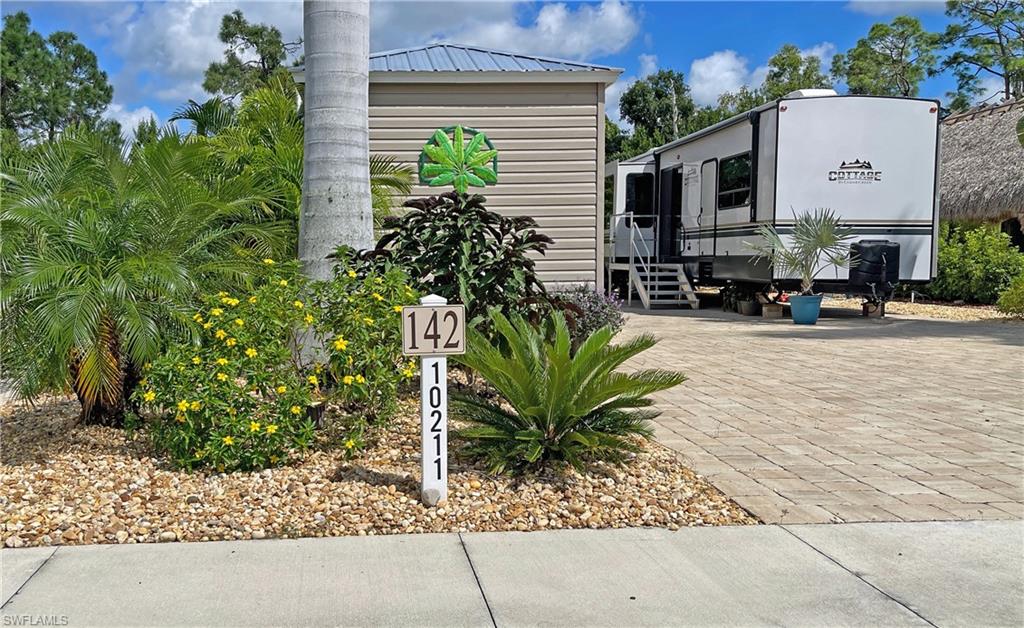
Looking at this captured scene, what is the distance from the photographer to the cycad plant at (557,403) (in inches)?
207

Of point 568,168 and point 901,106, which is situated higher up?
point 901,106

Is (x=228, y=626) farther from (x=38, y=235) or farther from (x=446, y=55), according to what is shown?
(x=446, y=55)

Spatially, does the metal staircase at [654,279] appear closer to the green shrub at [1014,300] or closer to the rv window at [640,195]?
the rv window at [640,195]

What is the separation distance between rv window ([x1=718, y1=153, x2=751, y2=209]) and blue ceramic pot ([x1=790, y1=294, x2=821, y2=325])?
1.96m

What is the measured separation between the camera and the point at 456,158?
12.0 metres

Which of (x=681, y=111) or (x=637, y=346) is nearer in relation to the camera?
(x=637, y=346)

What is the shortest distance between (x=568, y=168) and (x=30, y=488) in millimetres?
8595

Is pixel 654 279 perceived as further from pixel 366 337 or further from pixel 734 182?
pixel 366 337

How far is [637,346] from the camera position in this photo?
539cm

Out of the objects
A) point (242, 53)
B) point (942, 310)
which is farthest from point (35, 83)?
point (942, 310)

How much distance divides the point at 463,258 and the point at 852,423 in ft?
10.9

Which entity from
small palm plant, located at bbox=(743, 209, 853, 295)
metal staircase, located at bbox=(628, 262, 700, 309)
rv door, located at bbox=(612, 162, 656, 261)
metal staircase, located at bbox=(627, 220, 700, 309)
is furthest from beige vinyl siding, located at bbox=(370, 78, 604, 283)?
rv door, located at bbox=(612, 162, 656, 261)

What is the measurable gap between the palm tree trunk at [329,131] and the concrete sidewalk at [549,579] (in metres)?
3.14

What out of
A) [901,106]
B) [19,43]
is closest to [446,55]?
[901,106]
